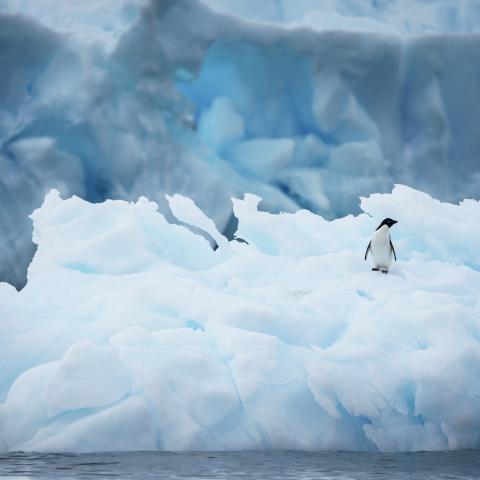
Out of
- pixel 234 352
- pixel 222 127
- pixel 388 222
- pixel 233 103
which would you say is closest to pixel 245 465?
pixel 234 352

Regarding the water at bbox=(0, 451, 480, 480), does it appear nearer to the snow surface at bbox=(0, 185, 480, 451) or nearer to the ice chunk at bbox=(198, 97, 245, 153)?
the snow surface at bbox=(0, 185, 480, 451)

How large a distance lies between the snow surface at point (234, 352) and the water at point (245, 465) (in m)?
0.18

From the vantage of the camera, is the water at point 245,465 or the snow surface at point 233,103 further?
the snow surface at point 233,103

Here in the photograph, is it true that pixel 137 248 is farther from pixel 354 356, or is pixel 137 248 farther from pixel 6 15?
pixel 6 15

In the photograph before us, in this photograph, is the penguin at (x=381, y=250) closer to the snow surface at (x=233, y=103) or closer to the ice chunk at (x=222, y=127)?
the snow surface at (x=233, y=103)

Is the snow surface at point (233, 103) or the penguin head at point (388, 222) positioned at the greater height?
the snow surface at point (233, 103)

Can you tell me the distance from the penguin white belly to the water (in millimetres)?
1600

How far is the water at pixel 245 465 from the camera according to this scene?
3.59m

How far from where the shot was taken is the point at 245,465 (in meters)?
3.88

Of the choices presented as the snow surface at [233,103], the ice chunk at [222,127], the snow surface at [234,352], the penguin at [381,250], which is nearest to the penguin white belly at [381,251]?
the penguin at [381,250]

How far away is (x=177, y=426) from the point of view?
4.32 m

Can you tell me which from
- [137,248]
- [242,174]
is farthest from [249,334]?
[242,174]

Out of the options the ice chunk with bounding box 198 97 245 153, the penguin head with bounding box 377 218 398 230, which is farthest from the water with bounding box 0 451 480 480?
the ice chunk with bounding box 198 97 245 153

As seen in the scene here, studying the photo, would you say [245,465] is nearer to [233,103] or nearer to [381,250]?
[381,250]
